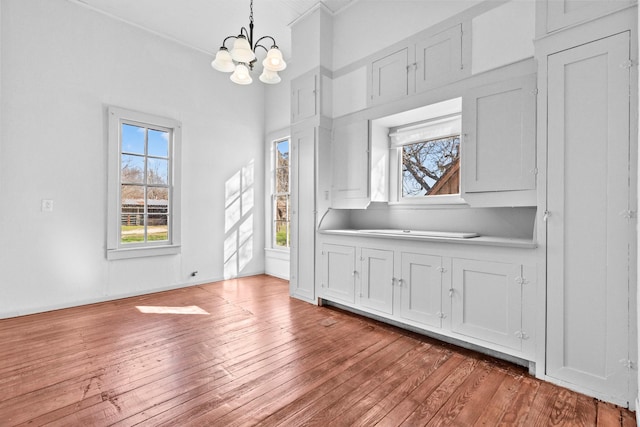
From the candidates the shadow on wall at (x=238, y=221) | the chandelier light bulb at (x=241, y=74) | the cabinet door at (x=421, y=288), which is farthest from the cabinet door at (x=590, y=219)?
the shadow on wall at (x=238, y=221)

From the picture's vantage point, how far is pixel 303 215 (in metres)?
4.09

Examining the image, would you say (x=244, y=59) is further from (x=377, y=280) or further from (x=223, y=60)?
(x=377, y=280)

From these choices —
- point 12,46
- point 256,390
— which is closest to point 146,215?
point 12,46

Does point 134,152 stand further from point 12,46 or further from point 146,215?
point 12,46

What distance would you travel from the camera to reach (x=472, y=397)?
77.7 inches

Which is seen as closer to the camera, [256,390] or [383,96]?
[256,390]

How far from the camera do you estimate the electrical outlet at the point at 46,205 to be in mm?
3600

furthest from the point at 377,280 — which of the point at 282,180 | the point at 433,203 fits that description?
the point at 282,180

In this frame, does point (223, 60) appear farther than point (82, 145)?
No

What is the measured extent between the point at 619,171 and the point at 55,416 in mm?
3598

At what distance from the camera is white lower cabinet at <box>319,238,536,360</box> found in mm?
2305

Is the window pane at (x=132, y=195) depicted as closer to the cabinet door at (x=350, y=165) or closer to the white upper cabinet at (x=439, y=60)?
the cabinet door at (x=350, y=165)

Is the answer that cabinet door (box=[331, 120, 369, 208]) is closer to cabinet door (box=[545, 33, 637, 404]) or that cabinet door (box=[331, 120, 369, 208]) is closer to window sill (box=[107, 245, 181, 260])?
cabinet door (box=[545, 33, 637, 404])

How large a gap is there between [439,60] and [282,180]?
3.24 m
